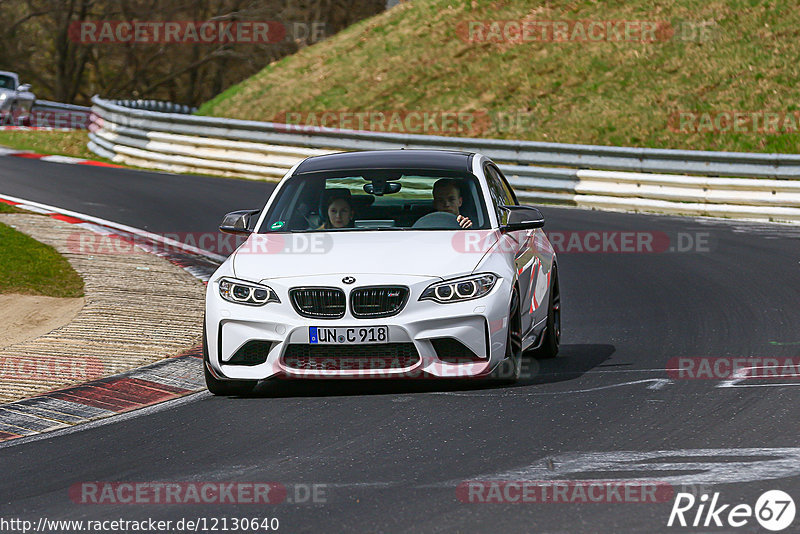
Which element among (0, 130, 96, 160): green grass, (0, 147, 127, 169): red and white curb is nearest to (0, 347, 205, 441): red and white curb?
(0, 147, 127, 169): red and white curb

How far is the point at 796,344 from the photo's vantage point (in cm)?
990

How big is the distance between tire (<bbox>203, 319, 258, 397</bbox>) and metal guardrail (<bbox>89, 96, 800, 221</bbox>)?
13.2 m

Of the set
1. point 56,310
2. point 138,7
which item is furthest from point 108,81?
point 56,310

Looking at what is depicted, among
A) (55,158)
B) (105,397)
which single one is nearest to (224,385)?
(105,397)

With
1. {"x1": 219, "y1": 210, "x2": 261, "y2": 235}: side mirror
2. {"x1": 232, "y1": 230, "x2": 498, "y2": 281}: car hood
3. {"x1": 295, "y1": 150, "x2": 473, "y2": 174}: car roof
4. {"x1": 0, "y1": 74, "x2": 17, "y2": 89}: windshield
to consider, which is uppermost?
{"x1": 0, "y1": 74, "x2": 17, "y2": 89}: windshield

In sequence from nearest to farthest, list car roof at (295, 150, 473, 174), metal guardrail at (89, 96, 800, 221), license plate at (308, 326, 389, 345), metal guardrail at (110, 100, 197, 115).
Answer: license plate at (308, 326, 389, 345)
car roof at (295, 150, 473, 174)
metal guardrail at (89, 96, 800, 221)
metal guardrail at (110, 100, 197, 115)

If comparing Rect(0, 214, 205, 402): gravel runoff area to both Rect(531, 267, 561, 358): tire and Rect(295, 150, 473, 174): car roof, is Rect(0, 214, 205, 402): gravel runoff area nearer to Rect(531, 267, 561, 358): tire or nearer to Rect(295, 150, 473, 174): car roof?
Rect(295, 150, 473, 174): car roof

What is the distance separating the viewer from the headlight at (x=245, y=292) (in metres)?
8.01

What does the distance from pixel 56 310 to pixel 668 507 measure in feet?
24.4

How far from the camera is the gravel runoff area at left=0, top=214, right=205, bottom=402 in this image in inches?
362

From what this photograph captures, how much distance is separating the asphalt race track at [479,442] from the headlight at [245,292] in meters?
0.64

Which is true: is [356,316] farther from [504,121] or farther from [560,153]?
[504,121]

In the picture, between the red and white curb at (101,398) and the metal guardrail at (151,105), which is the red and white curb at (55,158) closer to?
the metal guardrail at (151,105)

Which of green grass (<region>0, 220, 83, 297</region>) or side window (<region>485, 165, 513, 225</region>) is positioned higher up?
side window (<region>485, 165, 513, 225</region>)
